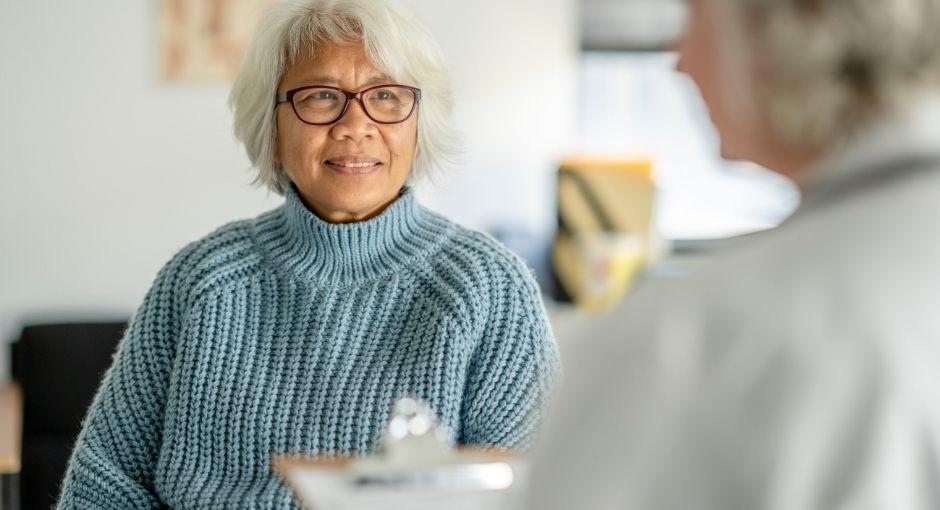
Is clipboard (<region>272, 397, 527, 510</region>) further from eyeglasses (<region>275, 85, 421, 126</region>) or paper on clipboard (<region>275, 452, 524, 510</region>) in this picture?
eyeglasses (<region>275, 85, 421, 126</region>)

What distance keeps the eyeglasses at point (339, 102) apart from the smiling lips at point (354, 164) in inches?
2.4

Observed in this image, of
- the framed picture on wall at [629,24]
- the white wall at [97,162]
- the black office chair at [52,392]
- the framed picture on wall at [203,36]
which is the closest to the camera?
the black office chair at [52,392]

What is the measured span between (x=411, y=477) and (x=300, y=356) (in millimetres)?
660

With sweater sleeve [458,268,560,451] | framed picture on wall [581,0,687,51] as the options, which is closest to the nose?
sweater sleeve [458,268,560,451]

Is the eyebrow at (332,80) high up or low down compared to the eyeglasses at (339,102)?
up

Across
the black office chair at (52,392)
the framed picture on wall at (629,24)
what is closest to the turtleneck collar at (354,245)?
the black office chair at (52,392)

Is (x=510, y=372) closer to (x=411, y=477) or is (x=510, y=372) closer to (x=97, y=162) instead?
(x=411, y=477)

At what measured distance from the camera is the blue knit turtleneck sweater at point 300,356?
175 cm

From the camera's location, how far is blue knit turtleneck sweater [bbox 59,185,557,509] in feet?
5.74

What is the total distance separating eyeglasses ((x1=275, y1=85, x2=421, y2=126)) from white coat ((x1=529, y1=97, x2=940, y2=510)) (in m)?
1.32

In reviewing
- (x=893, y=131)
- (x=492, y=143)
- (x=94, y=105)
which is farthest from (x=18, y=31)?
(x=893, y=131)

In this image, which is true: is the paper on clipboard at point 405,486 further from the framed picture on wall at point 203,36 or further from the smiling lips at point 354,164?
the framed picture on wall at point 203,36

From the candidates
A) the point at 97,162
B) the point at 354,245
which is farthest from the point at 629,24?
the point at 354,245

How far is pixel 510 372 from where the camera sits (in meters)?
1.76
